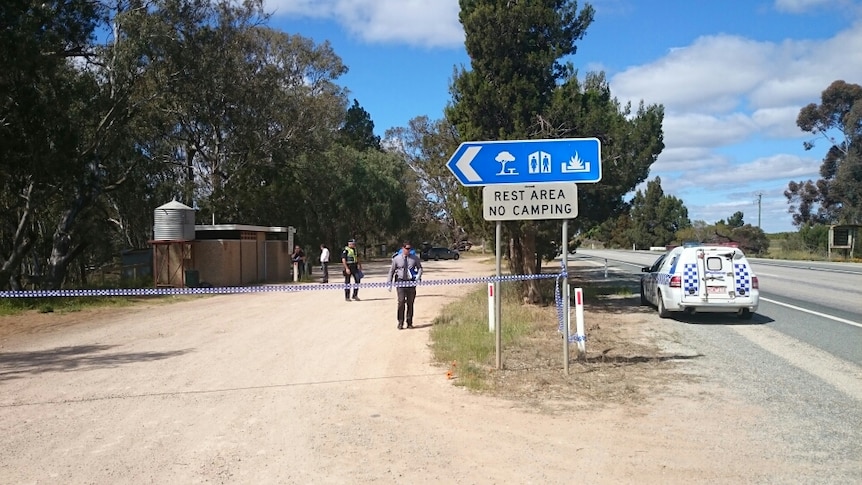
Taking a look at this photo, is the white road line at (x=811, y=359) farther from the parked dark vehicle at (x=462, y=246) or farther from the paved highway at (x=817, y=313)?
A: the parked dark vehicle at (x=462, y=246)

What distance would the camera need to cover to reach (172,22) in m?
28.1

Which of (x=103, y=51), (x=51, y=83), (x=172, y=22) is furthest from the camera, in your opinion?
(x=172, y=22)

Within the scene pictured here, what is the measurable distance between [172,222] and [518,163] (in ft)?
59.3

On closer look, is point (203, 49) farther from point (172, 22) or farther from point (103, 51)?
point (103, 51)

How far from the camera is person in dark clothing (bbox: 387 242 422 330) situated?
1332 cm

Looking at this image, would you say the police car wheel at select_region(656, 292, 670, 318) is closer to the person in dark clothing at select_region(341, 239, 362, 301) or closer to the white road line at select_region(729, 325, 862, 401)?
the white road line at select_region(729, 325, 862, 401)

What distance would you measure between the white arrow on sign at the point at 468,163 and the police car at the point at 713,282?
718cm

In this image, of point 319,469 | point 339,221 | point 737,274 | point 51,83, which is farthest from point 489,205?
point 339,221

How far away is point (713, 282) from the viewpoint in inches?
562

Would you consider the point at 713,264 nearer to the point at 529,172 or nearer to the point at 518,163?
the point at 529,172

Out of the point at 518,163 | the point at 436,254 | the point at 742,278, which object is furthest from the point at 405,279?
the point at 436,254

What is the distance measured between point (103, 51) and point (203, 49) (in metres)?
5.72

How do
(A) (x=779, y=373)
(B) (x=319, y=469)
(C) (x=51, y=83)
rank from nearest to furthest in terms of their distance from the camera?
(B) (x=319, y=469)
(A) (x=779, y=373)
(C) (x=51, y=83)

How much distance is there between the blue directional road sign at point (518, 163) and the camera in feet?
30.0
